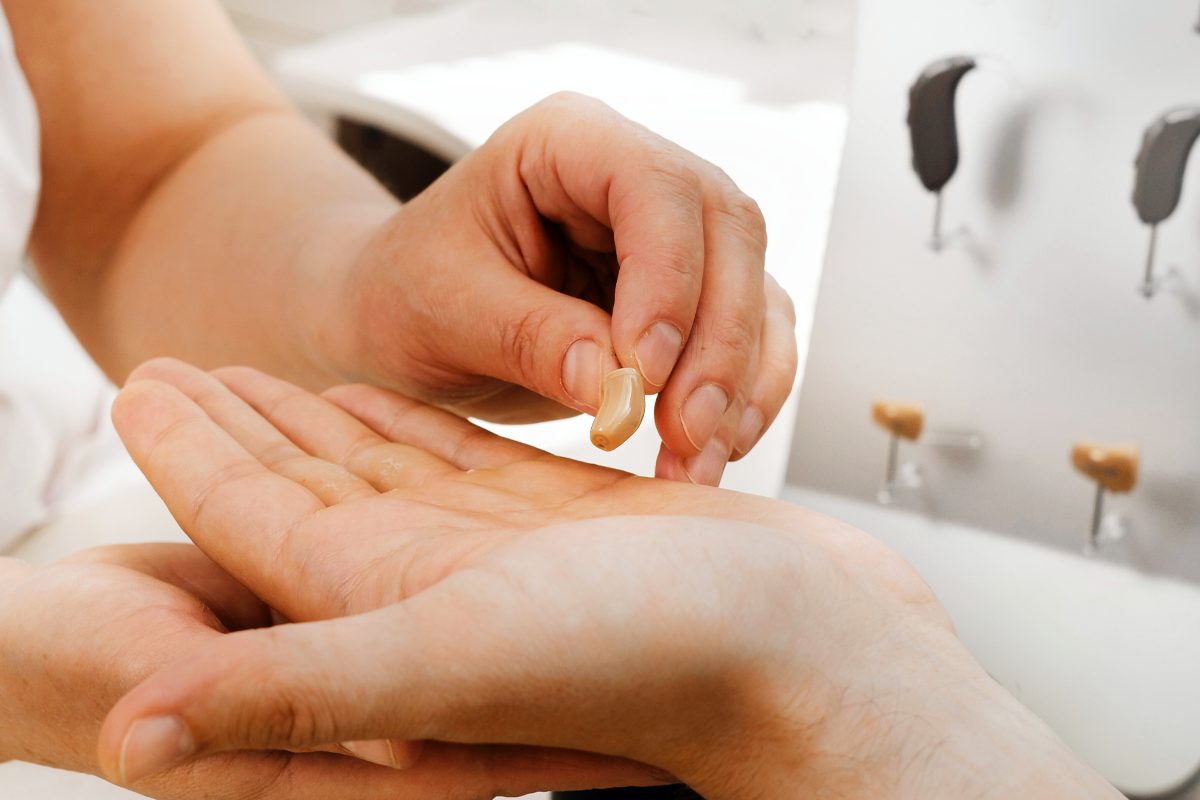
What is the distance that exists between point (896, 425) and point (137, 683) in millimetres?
253

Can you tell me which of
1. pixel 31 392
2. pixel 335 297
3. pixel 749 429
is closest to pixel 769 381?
pixel 749 429

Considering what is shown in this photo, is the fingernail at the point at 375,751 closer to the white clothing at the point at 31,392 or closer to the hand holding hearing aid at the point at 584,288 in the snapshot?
the hand holding hearing aid at the point at 584,288

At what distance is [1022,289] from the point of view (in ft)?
1.14

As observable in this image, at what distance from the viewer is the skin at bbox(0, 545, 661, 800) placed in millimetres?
262

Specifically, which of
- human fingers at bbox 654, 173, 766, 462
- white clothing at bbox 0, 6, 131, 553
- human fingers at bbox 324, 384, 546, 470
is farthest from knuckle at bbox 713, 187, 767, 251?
white clothing at bbox 0, 6, 131, 553

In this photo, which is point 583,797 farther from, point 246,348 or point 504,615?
point 246,348

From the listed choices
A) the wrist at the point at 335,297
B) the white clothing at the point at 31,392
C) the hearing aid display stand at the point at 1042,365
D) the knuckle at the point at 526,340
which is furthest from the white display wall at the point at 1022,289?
the white clothing at the point at 31,392

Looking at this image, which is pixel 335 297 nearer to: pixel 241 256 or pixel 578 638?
pixel 241 256

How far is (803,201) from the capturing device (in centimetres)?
44

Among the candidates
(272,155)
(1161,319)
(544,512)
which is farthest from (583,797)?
(272,155)

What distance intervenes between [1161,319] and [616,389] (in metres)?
0.17

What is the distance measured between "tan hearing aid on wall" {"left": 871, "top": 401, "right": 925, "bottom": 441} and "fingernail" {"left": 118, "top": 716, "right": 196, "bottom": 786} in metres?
0.26

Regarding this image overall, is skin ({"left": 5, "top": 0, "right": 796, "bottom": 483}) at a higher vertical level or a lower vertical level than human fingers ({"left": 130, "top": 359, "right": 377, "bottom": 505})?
higher

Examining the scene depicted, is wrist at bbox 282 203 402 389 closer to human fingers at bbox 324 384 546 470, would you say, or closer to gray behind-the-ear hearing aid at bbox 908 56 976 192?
human fingers at bbox 324 384 546 470
